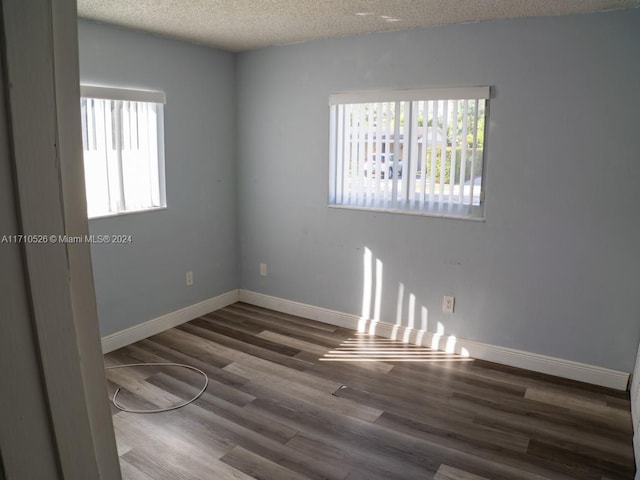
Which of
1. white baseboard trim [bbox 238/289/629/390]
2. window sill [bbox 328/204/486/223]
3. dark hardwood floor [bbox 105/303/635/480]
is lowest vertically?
dark hardwood floor [bbox 105/303/635/480]

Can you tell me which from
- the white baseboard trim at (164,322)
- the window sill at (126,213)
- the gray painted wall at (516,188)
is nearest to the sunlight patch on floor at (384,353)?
the gray painted wall at (516,188)

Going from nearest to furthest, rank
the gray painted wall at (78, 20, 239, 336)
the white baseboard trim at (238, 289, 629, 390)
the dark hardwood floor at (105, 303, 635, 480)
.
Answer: the dark hardwood floor at (105, 303, 635, 480)
the white baseboard trim at (238, 289, 629, 390)
the gray painted wall at (78, 20, 239, 336)

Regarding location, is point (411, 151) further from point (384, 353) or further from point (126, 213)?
point (126, 213)

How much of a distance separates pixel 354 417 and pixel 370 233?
60.4 inches

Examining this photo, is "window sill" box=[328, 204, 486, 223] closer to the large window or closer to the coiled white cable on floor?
the large window

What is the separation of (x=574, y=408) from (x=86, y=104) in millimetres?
3652

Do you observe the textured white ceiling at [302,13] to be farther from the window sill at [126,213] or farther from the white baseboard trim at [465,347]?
the white baseboard trim at [465,347]

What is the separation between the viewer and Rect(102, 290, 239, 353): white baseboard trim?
11.8 feet

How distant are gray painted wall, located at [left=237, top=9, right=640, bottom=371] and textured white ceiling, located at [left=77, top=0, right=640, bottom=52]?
0.58ft

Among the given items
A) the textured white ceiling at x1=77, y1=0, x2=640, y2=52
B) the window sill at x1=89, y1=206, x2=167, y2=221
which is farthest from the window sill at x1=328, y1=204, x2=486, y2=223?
the window sill at x1=89, y1=206, x2=167, y2=221

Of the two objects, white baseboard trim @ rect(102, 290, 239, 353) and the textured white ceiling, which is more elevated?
the textured white ceiling

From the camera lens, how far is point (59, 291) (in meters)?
0.45

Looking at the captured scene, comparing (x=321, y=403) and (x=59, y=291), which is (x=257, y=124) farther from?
(x=59, y=291)

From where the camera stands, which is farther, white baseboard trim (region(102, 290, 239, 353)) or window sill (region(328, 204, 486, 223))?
white baseboard trim (region(102, 290, 239, 353))
